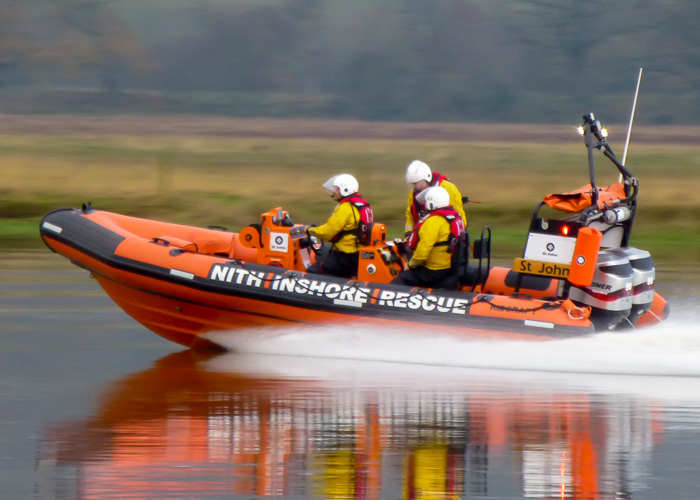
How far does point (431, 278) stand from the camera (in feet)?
27.3

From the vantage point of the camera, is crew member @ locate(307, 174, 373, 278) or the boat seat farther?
crew member @ locate(307, 174, 373, 278)

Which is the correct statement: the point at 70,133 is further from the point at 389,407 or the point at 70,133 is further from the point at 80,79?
the point at 389,407

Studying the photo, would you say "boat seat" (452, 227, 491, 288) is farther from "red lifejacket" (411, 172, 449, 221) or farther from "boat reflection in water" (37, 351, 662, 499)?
"boat reflection in water" (37, 351, 662, 499)

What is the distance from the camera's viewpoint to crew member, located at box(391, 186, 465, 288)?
8.12m

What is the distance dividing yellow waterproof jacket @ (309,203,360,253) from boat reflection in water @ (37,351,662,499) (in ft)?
3.22

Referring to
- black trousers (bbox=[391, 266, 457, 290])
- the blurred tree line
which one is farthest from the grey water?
the blurred tree line

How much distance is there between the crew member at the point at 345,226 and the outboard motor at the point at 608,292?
1.54 meters

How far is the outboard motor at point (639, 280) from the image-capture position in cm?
816

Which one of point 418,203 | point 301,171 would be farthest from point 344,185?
point 301,171

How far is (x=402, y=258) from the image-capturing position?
8.66 metres

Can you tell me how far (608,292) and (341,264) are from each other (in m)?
1.89

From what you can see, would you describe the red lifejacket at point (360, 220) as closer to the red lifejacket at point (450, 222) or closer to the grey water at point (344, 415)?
the red lifejacket at point (450, 222)

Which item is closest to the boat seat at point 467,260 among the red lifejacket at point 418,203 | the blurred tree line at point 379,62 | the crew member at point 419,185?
the crew member at point 419,185

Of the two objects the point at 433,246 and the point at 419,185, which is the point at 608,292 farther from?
the point at 419,185
